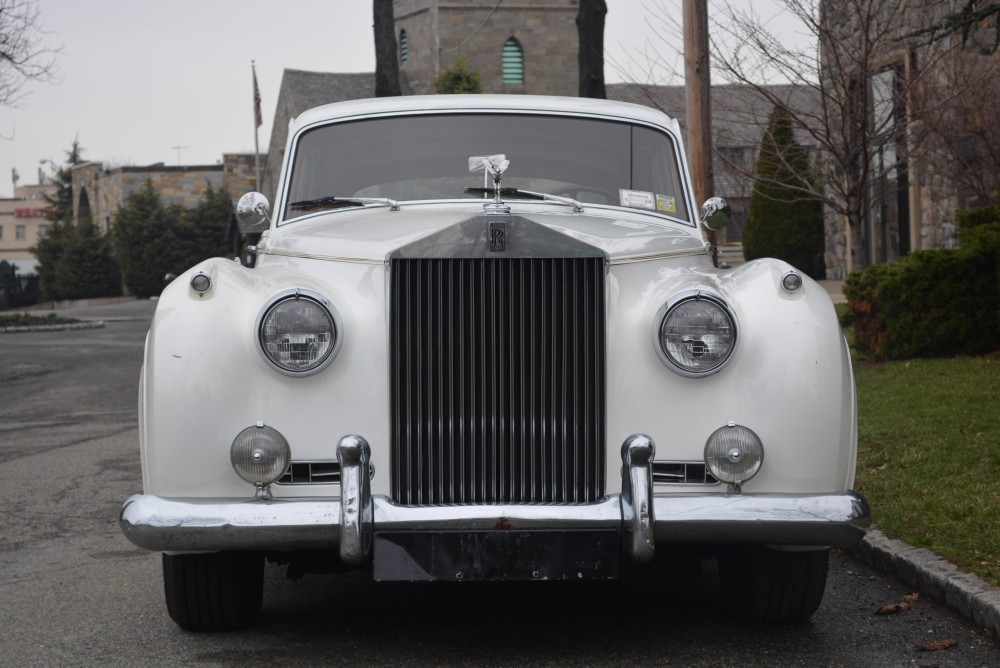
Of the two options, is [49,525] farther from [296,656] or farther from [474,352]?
[474,352]

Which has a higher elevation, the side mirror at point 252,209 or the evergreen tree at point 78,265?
the evergreen tree at point 78,265

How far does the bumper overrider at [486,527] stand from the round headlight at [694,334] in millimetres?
318

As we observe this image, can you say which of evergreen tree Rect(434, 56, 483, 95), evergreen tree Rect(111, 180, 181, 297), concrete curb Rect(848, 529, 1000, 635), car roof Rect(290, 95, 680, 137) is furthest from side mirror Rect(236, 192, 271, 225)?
evergreen tree Rect(111, 180, 181, 297)

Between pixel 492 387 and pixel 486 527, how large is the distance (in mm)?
468

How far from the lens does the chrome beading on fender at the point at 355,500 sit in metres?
3.85

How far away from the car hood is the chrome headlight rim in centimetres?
26

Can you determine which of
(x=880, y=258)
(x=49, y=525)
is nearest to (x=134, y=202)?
(x=880, y=258)

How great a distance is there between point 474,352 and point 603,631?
125 centimetres

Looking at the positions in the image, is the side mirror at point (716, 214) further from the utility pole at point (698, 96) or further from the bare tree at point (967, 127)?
the bare tree at point (967, 127)

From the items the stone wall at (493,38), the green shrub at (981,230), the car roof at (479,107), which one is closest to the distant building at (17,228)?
the stone wall at (493,38)

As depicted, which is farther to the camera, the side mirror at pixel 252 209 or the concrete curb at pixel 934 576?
the side mirror at pixel 252 209

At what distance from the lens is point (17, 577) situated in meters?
5.73

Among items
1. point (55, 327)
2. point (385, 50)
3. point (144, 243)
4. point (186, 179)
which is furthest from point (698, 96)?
point (186, 179)

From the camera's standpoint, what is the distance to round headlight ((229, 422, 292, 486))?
4.03 m
